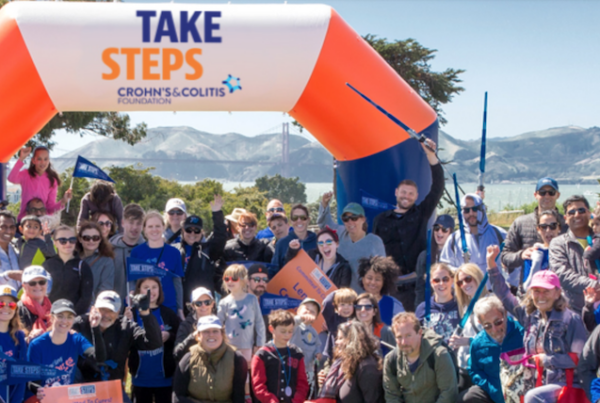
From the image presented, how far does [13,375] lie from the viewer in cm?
435

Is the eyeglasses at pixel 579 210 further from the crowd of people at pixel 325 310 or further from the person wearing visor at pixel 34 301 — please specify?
the person wearing visor at pixel 34 301

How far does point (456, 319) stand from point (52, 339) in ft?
9.79

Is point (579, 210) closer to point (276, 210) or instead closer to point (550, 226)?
point (550, 226)

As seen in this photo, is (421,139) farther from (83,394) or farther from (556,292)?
(83,394)

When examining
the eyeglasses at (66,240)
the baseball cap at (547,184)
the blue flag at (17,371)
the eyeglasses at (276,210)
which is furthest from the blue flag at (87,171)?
the baseball cap at (547,184)

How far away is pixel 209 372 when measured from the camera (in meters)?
4.54

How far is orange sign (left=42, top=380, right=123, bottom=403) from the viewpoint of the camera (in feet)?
14.4

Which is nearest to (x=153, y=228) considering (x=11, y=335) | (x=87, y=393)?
(x=11, y=335)

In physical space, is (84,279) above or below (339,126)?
below

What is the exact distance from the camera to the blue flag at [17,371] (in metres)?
4.35

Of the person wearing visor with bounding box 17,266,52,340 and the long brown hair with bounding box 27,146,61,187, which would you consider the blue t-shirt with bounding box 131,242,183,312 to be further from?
the long brown hair with bounding box 27,146,61,187

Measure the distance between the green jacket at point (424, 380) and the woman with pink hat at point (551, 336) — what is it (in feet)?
1.62

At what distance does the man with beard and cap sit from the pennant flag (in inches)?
56.2

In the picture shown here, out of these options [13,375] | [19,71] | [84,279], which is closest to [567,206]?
[84,279]
